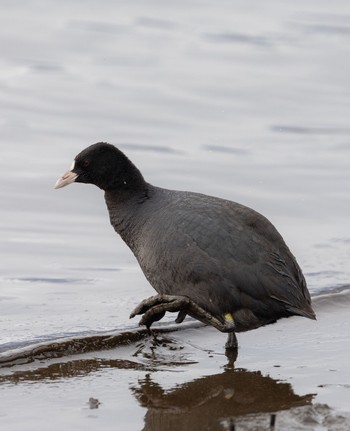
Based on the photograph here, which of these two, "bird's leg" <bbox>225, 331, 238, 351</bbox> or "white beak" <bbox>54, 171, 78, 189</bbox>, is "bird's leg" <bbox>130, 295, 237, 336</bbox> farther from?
"white beak" <bbox>54, 171, 78, 189</bbox>

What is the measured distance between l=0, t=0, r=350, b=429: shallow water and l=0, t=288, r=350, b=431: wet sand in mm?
59

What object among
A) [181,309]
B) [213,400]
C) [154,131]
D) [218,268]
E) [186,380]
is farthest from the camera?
[154,131]

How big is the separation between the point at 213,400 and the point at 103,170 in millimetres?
1916

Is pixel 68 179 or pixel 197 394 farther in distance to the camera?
pixel 68 179

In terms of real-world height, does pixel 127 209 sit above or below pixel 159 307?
above

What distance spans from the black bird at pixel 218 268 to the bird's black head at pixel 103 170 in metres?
0.44

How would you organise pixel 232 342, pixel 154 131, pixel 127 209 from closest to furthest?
pixel 232 342 → pixel 127 209 → pixel 154 131

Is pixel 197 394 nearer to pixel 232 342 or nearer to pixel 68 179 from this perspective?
pixel 232 342

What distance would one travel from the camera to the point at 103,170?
23.8 feet

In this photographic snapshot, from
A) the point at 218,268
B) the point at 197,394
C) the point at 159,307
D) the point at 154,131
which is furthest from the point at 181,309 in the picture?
the point at 154,131

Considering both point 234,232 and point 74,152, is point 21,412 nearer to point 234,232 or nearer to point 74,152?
point 234,232

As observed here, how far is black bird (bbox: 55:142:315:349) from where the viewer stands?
6512 millimetres

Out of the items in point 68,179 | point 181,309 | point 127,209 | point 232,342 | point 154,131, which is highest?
point 68,179

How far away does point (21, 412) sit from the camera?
5.55 metres
